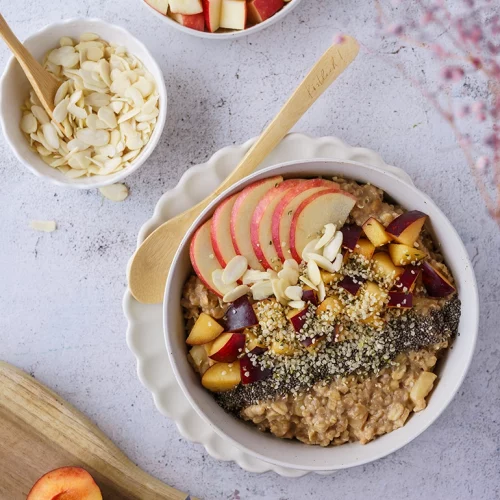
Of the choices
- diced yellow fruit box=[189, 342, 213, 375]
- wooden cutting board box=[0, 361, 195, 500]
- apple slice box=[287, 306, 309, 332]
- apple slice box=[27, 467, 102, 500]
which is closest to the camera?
apple slice box=[287, 306, 309, 332]

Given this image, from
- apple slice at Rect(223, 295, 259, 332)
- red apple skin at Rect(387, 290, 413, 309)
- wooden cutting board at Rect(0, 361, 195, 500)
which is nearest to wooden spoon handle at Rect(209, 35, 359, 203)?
apple slice at Rect(223, 295, 259, 332)

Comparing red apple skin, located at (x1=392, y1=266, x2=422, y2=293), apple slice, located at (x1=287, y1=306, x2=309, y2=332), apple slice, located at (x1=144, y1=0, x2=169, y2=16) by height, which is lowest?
red apple skin, located at (x1=392, y1=266, x2=422, y2=293)

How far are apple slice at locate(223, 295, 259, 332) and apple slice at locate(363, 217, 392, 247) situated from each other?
37 cm

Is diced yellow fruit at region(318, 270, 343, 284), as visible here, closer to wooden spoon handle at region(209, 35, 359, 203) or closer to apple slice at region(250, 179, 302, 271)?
apple slice at region(250, 179, 302, 271)

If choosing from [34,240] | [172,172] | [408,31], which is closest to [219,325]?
[172,172]

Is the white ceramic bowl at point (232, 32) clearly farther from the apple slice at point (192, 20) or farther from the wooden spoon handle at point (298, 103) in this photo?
the wooden spoon handle at point (298, 103)

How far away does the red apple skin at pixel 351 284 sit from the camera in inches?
72.6

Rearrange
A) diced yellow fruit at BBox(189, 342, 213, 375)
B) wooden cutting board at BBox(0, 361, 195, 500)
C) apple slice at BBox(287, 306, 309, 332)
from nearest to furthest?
apple slice at BBox(287, 306, 309, 332) → diced yellow fruit at BBox(189, 342, 213, 375) → wooden cutting board at BBox(0, 361, 195, 500)

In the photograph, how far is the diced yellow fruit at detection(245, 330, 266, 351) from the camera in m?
1.86

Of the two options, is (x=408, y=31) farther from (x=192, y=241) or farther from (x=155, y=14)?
(x=192, y=241)

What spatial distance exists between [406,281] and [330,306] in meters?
0.21

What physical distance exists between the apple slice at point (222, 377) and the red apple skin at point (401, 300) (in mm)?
449

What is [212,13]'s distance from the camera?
7.02ft

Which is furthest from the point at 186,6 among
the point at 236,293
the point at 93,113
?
the point at 236,293
